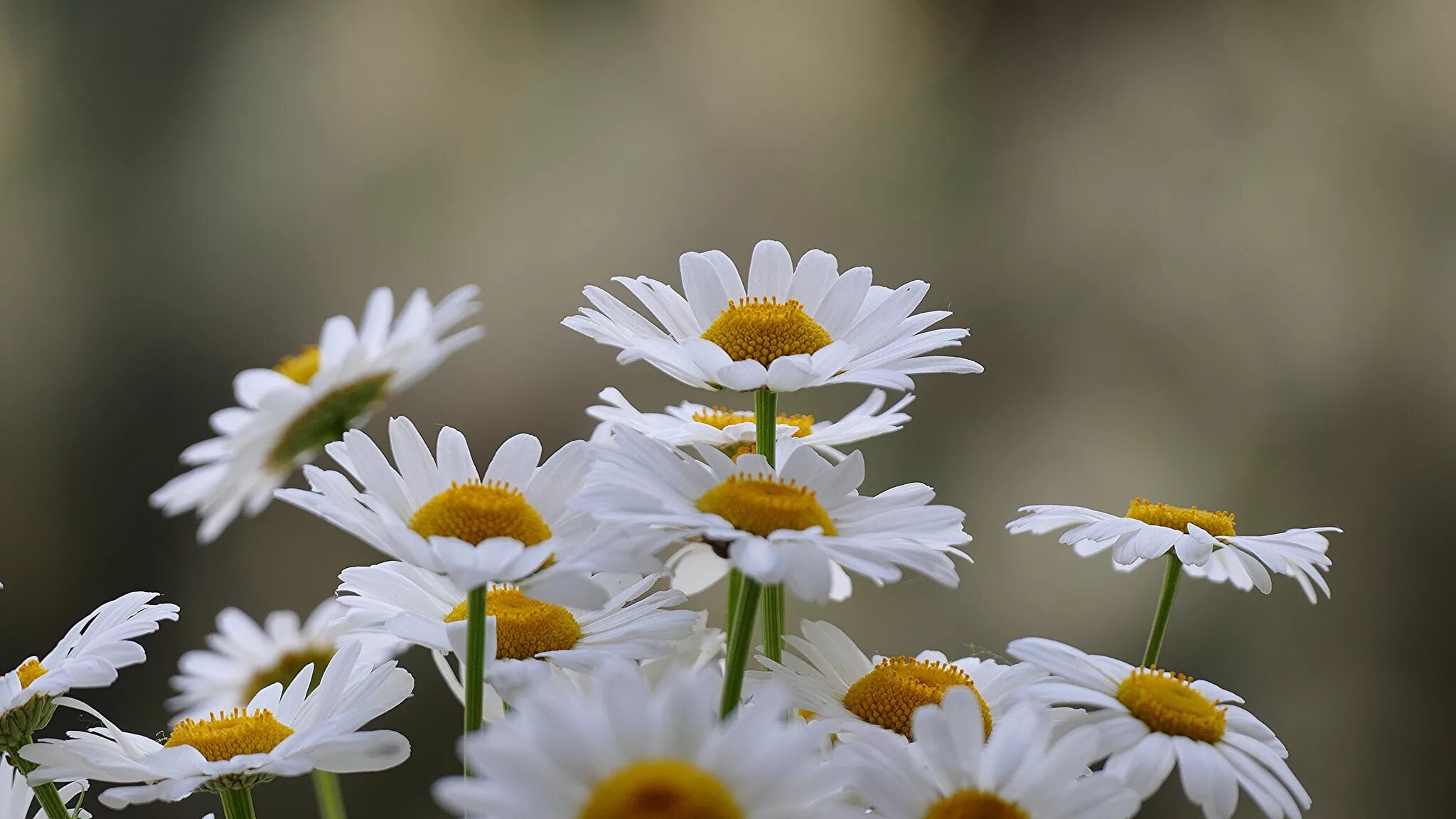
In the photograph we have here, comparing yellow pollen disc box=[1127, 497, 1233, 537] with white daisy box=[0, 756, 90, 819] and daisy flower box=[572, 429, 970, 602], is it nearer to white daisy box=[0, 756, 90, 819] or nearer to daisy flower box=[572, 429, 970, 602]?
daisy flower box=[572, 429, 970, 602]

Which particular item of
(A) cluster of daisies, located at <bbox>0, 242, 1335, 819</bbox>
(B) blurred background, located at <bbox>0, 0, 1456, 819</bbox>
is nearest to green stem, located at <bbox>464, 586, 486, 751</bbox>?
(A) cluster of daisies, located at <bbox>0, 242, 1335, 819</bbox>

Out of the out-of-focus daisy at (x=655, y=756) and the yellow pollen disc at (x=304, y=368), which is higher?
the yellow pollen disc at (x=304, y=368)

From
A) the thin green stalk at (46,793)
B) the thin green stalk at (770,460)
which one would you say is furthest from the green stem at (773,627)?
the thin green stalk at (46,793)

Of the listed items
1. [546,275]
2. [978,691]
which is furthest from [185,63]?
[978,691]

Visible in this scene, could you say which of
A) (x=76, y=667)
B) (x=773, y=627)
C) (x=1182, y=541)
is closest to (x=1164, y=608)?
(x=1182, y=541)

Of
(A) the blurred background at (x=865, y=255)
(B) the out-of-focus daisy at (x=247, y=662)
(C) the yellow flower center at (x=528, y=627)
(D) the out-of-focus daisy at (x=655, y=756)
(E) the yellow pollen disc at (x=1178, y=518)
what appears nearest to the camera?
(D) the out-of-focus daisy at (x=655, y=756)

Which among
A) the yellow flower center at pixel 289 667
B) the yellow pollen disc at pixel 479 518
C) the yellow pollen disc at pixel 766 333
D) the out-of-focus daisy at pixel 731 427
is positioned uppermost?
the yellow pollen disc at pixel 766 333

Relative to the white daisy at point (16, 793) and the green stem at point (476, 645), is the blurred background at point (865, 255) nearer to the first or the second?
the white daisy at point (16, 793)
